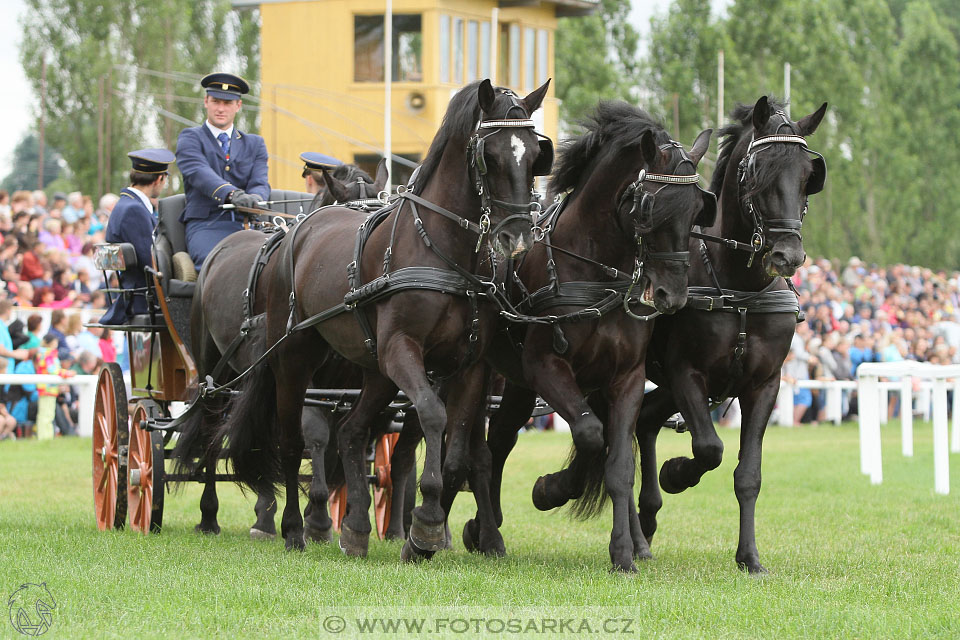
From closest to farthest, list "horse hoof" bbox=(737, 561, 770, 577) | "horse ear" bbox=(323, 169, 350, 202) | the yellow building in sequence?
"horse hoof" bbox=(737, 561, 770, 577) → "horse ear" bbox=(323, 169, 350, 202) → the yellow building

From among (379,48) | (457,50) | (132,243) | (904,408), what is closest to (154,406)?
(132,243)

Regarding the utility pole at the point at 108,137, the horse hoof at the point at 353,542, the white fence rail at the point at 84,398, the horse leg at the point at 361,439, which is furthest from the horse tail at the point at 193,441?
the utility pole at the point at 108,137

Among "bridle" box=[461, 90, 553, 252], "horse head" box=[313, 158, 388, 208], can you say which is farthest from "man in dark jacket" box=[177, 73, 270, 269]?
"bridle" box=[461, 90, 553, 252]

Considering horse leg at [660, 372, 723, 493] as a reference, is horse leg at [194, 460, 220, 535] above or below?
below

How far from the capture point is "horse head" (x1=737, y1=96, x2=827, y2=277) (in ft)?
20.1

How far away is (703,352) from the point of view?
6.63 m

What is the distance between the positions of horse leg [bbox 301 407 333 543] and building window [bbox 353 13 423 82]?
22.4 meters

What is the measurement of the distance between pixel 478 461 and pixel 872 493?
5419mm

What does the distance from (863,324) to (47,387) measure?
46.4 ft

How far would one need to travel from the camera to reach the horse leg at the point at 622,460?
618 cm

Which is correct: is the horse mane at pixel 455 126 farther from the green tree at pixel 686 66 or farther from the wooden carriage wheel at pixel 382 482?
the green tree at pixel 686 66

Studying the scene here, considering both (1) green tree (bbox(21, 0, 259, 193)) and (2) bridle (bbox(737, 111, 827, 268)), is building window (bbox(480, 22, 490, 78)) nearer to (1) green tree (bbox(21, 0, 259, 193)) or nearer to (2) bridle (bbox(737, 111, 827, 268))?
(1) green tree (bbox(21, 0, 259, 193))

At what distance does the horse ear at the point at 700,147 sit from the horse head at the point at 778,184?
232 millimetres

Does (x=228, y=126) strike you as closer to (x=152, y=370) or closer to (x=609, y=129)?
(x=152, y=370)
